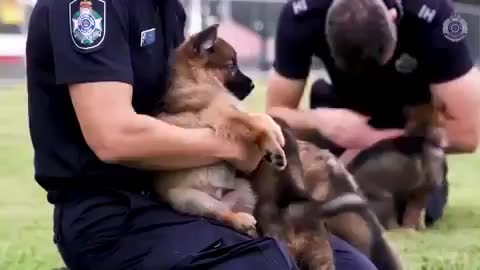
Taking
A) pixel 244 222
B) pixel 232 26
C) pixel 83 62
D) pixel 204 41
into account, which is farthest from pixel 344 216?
pixel 232 26

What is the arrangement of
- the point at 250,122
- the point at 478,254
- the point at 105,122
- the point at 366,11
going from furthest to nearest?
1. the point at 478,254
2. the point at 366,11
3. the point at 250,122
4. the point at 105,122

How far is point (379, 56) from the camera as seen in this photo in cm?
402

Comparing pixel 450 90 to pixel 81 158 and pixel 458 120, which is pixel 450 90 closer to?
pixel 458 120

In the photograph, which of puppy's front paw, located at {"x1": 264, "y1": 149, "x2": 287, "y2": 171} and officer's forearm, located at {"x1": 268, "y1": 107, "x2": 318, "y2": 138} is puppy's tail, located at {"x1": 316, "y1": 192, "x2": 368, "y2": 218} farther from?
officer's forearm, located at {"x1": 268, "y1": 107, "x2": 318, "y2": 138}

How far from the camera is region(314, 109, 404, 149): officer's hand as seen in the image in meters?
4.24

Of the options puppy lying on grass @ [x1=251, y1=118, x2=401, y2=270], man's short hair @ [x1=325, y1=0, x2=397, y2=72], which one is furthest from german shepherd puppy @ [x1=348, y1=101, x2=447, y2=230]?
puppy lying on grass @ [x1=251, y1=118, x2=401, y2=270]

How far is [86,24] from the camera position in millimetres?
2330

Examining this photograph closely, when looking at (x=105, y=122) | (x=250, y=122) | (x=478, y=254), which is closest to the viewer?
(x=105, y=122)

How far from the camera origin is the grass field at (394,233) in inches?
156

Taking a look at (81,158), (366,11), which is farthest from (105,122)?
(366,11)

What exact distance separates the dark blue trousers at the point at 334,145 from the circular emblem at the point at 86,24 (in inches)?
80.1

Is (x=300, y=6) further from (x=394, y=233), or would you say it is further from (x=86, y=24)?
(x=86, y=24)

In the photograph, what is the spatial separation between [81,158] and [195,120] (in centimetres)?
32

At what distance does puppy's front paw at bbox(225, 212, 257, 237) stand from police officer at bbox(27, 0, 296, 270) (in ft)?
0.13
